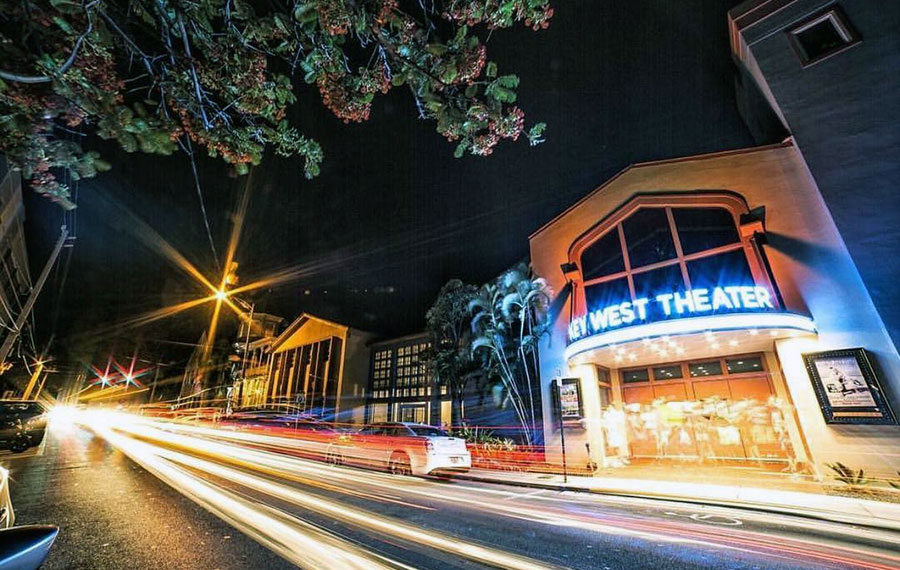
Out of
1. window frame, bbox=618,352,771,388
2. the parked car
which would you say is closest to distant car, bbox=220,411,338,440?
window frame, bbox=618,352,771,388

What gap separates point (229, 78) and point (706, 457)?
15875 mm

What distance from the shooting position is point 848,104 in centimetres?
984

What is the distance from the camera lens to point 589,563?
4.06m

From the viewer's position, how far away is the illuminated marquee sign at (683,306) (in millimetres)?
9695

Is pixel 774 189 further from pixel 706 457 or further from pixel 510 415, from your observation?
pixel 510 415

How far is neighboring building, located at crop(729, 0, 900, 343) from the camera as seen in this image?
916 cm

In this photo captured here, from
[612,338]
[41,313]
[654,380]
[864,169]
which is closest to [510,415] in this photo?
[654,380]

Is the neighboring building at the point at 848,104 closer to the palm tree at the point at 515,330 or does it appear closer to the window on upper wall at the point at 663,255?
the window on upper wall at the point at 663,255

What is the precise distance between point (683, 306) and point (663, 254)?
3.39m

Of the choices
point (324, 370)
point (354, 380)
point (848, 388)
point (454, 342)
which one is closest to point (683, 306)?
point (848, 388)

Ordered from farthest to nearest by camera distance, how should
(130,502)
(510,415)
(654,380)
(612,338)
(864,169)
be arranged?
1. (510,415)
2. (654,380)
3. (612,338)
4. (864,169)
5. (130,502)

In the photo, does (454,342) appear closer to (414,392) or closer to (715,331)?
(414,392)

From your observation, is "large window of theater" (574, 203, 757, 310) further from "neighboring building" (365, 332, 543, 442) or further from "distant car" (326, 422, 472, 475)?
"distant car" (326, 422, 472, 475)

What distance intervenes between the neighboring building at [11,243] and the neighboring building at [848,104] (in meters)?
22.4
